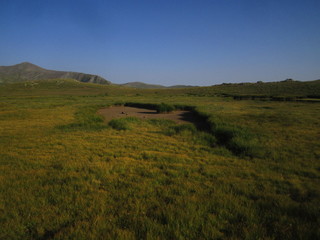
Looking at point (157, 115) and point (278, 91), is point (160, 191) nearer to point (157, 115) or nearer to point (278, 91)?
point (157, 115)

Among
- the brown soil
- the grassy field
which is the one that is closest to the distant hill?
the brown soil

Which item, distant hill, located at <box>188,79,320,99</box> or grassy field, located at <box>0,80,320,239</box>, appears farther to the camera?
distant hill, located at <box>188,79,320,99</box>

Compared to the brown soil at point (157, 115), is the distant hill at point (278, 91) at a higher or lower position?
higher

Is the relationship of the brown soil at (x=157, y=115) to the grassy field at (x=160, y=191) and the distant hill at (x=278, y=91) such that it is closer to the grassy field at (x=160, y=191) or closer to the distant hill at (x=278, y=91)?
the grassy field at (x=160, y=191)

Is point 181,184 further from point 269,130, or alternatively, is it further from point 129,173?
point 269,130

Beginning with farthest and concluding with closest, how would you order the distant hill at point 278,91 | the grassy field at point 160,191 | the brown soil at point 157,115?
the distant hill at point 278,91 → the brown soil at point 157,115 → the grassy field at point 160,191

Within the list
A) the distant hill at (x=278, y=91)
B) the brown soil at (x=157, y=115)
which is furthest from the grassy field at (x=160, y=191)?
the distant hill at (x=278, y=91)

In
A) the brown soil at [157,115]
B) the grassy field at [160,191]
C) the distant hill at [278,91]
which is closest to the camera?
the grassy field at [160,191]

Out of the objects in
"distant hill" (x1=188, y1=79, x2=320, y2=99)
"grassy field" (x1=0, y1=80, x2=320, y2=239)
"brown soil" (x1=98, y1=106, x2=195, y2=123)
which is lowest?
"grassy field" (x1=0, y1=80, x2=320, y2=239)

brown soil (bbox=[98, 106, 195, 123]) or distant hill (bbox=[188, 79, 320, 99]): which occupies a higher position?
distant hill (bbox=[188, 79, 320, 99])

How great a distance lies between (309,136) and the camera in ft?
28.4

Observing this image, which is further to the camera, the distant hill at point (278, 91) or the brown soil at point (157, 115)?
the distant hill at point (278, 91)

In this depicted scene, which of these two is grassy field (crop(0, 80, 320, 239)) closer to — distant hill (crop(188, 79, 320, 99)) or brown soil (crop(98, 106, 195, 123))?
brown soil (crop(98, 106, 195, 123))

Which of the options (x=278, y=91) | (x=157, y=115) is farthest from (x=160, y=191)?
(x=278, y=91)
